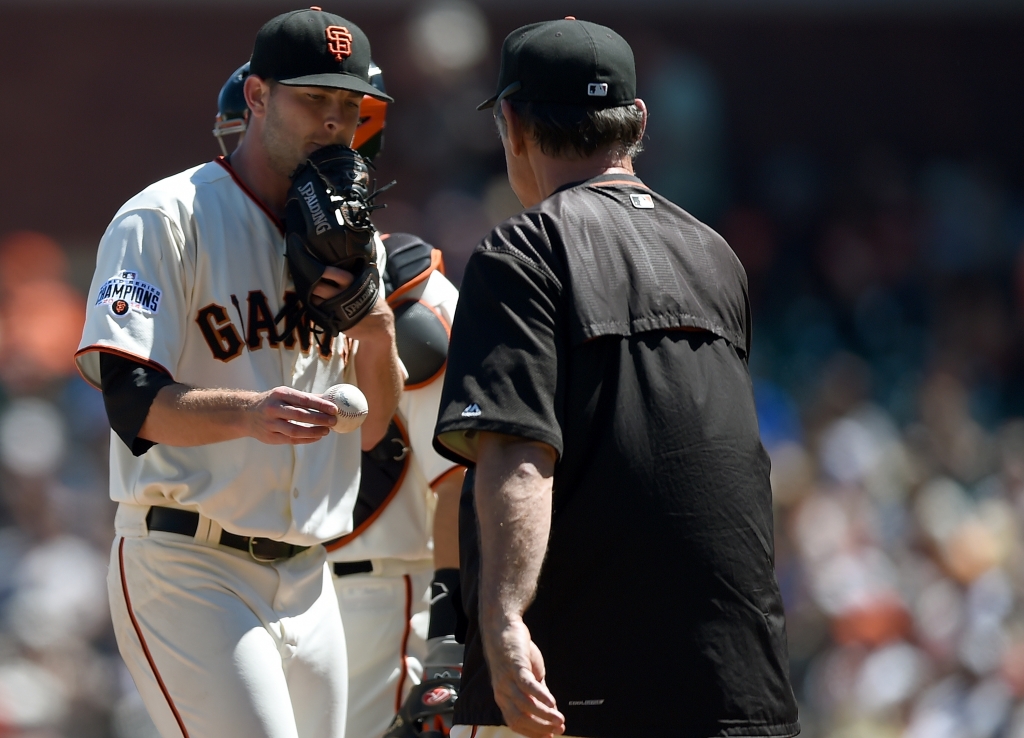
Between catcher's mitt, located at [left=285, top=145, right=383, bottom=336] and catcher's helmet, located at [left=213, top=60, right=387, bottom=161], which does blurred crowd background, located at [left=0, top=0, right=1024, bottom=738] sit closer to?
catcher's helmet, located at [left=213, top=60, right=387, bottom=161]

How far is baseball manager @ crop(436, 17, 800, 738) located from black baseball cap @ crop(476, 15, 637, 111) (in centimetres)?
22

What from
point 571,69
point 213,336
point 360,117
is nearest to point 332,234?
point 213,336

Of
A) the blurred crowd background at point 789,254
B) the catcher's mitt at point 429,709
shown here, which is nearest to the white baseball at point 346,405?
the catcher's mitt at point 429,709

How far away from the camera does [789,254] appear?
11.8m

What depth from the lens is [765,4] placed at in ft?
41.2

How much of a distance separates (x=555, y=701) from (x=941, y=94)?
11501 mm

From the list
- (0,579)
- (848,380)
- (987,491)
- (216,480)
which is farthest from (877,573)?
(216,480)

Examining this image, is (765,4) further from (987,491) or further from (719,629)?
(719,629)

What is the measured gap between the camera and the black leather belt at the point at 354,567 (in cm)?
412

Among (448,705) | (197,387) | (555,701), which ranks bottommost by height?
(448,705)

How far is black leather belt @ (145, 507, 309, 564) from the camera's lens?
3.14 metres

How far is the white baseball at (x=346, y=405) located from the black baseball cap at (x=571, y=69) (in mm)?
677

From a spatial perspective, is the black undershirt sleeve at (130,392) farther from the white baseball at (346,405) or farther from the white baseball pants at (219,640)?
the white baseball at (346,405)

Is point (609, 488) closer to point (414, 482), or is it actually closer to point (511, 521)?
point (511, 521)
